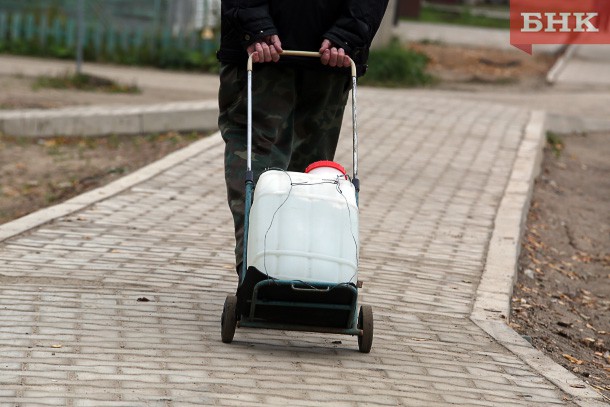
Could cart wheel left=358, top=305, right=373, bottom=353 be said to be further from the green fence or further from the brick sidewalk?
the green fence

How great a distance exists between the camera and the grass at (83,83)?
15719 millimetres

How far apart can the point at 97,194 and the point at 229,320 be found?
3.71m

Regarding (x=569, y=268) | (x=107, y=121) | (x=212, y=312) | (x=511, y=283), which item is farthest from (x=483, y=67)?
(x=212, y=312)

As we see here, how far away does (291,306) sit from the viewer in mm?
4812

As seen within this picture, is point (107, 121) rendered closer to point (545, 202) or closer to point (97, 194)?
point (97, 194)

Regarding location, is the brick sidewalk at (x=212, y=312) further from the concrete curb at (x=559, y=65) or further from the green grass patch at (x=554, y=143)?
the concrete curb at (x=559, y=65)

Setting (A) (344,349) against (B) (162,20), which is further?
(B) (162,20)

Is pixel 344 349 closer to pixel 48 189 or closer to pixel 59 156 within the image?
pixel 48 189

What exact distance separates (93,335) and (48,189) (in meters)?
5.15

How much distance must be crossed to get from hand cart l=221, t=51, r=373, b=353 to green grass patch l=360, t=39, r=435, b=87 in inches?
564

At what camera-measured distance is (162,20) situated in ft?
67.2

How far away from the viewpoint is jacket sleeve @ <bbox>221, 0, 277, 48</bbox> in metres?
5.18

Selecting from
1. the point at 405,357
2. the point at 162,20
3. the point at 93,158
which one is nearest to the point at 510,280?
the point at 405,357

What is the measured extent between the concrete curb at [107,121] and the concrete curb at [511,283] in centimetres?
318
